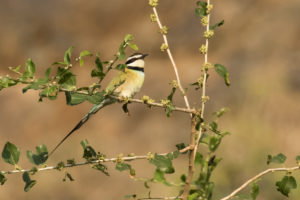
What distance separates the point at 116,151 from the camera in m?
8.02

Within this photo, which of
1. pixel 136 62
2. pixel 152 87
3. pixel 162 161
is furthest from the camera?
pixel 152 87

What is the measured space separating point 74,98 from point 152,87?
6906 mm

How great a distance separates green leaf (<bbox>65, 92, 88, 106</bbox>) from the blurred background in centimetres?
350

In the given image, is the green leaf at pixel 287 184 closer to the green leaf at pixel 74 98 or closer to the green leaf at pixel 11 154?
the green leaf at pixel 74 98

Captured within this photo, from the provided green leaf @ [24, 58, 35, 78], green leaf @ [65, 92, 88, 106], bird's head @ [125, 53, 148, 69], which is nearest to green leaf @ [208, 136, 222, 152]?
green leaf @ [65, 92, 88, 106]

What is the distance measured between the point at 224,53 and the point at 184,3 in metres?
1.32

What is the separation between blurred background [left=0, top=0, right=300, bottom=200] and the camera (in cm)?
675

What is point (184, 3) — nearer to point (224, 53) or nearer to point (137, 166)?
point (224, 53)

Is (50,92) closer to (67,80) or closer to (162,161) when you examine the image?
(67,80)

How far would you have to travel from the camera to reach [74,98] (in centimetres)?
157

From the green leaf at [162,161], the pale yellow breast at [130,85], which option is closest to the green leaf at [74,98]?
the green leaf at [162,161]

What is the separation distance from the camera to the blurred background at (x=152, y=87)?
22.1ft

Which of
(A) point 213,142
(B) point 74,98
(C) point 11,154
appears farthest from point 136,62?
(B) point 74,98

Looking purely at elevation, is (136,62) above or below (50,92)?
above
